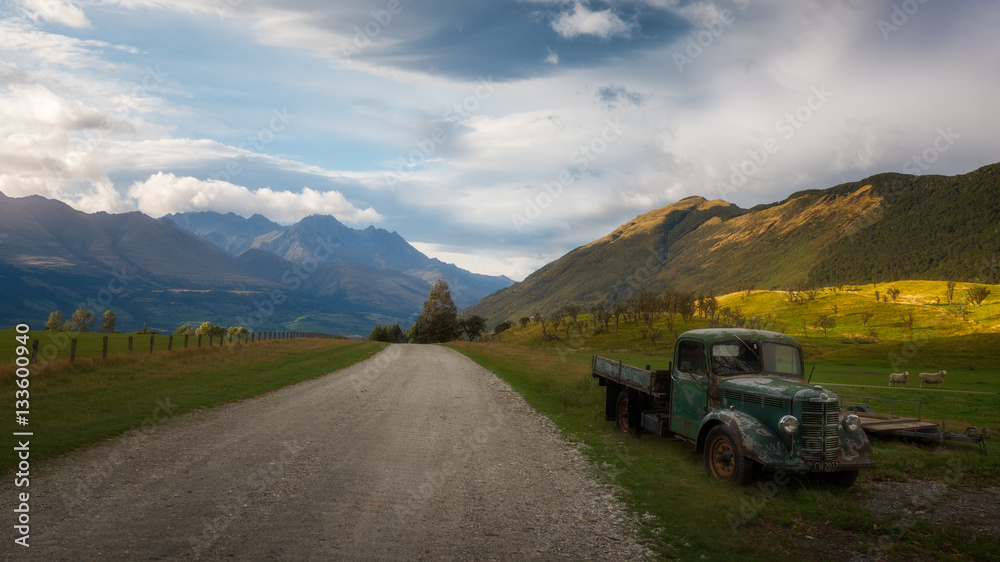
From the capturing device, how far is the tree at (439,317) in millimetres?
108875

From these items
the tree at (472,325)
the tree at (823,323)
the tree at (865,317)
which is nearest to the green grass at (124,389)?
the tree at (472,325)

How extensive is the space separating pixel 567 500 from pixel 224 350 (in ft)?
109

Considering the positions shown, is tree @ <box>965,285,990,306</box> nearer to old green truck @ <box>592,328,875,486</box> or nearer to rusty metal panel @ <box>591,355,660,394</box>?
rusty metal panel @ <box>591,355,660,394</box>

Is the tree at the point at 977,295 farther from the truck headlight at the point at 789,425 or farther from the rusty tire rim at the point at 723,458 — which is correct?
the truck headlight at the point at 789,425

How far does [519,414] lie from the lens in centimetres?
1742

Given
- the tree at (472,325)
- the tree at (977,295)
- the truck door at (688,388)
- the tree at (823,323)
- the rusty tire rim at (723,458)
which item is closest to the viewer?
the rusty tire rim at (723,458)

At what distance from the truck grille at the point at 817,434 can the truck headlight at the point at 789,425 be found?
0.24 meters

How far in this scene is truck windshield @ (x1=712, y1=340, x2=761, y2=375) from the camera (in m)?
11.1

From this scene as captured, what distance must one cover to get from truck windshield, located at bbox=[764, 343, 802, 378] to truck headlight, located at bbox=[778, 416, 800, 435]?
7.32ft

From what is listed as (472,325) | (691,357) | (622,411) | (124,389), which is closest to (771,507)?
(691,357)

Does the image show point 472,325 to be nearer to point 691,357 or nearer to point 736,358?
point 691,357

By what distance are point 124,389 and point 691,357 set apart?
64.1ft

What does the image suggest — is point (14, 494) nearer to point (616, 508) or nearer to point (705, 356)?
point (616, 508)

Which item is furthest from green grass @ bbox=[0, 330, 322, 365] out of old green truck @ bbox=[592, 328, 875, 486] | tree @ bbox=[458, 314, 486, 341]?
tree @ bbox=[458, 314, 486, 341]
